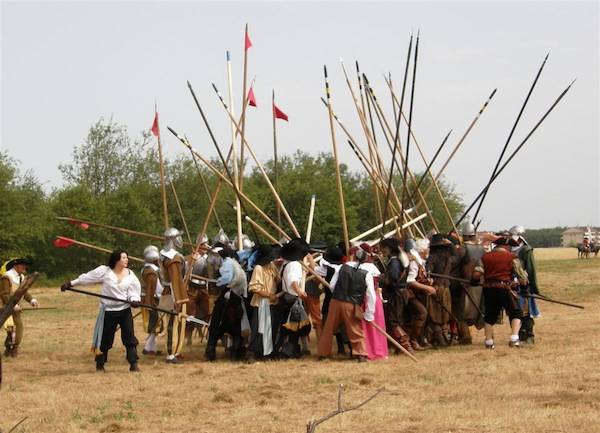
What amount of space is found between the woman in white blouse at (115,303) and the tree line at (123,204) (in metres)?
23.9

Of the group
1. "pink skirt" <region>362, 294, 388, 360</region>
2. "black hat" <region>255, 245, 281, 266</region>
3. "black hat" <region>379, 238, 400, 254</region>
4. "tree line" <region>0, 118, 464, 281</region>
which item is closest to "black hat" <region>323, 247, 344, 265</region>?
"black hat" <region>379, 238, 400, 254</region>

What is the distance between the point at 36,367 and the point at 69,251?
98.4 ft

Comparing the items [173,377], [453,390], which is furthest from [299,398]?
[173,377]

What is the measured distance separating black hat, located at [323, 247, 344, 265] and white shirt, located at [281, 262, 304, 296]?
30.3 inches

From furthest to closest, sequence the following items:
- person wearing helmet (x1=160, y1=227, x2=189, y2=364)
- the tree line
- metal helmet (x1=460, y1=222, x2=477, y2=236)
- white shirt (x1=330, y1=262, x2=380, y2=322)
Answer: the tree line → metal helmet (x1=460, y1=222, x2=477, y2=236) → person wearing helmet (x1=160, y1=227, x2=189, y2=364) → white shirt (x1=330, y1=262, x2=380, y2=322)

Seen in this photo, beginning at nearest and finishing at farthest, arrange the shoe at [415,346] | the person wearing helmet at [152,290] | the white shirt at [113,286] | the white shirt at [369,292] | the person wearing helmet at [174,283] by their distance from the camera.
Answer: the white shirt at [113,286], the white shirt at [369,292], the person wearing helmet at [174,283], the person wearing helmet at [152,290], the shoe at [415,346]

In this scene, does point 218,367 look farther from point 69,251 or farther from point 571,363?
point 69,251

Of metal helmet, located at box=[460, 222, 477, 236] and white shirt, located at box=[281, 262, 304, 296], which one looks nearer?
white shirt, located at box=[281, 262, 304, 296]

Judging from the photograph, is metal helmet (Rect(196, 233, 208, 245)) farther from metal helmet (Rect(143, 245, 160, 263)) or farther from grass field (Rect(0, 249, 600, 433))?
grass field (Rect(0, 249, 600, 433))

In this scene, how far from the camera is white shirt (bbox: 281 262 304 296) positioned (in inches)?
509

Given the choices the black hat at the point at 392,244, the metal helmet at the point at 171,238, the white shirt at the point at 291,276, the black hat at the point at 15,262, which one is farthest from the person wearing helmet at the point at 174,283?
the black hat at the point at 392,244

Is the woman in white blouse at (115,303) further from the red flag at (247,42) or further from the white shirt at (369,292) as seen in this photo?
the red flag at (247,42)

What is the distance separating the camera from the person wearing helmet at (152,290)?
43.9 feet

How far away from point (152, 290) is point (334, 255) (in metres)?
2.43
